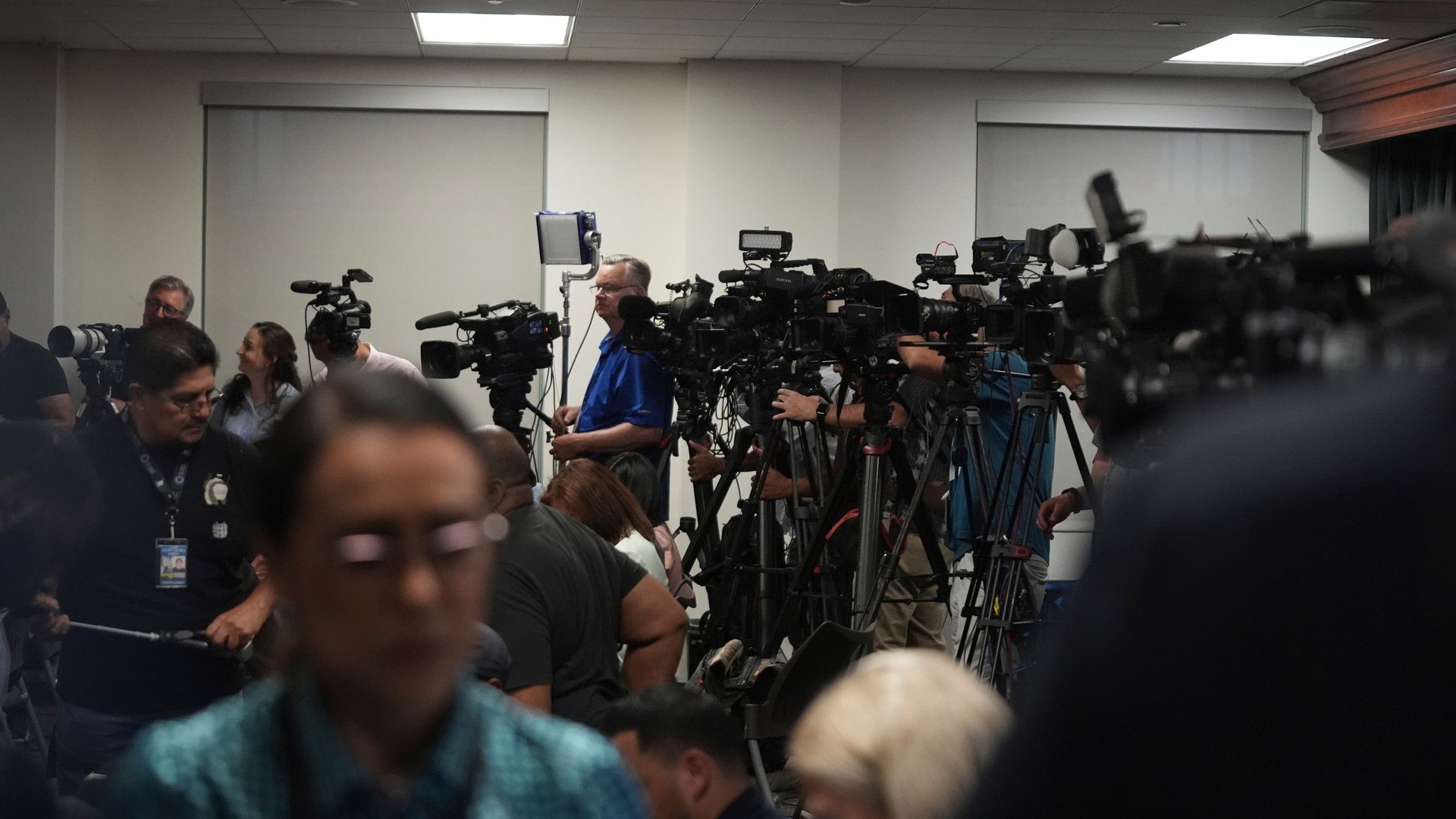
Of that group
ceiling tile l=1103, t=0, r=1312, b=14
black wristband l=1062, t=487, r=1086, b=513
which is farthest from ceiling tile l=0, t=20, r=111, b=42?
black wristband l=1062, t=487, r=1086, b=513

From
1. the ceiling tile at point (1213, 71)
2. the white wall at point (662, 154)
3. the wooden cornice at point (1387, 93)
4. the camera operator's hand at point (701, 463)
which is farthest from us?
the ceiling tile at point (1213, 71)

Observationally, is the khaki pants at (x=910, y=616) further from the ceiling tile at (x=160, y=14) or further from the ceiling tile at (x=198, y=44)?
the ceiling tile at (x=198, y=44)

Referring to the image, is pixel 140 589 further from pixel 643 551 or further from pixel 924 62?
pixel 924 62

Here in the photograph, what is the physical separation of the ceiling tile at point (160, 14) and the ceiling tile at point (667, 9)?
1579mm

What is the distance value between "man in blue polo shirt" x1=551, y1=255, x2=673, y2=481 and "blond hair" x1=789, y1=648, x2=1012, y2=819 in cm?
325

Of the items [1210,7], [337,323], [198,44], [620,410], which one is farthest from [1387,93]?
[198,44]

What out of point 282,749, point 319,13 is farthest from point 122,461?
point 319,13

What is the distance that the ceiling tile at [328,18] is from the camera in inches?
249

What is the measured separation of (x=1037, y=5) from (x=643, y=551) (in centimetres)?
373

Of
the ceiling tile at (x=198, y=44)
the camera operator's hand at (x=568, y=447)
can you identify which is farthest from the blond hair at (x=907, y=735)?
the ceiling tile at (x=198, y=44)

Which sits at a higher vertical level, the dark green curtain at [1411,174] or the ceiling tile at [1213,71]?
the ceiling tile at [1213,71]

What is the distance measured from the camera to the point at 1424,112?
6867mm

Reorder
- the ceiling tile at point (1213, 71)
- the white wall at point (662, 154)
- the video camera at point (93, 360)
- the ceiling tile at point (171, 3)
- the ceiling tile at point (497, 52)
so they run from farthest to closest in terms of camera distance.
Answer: the ceiling tile at point (1213, 71), the white wall at point (662, 154), the ceiling tile at point (497, 52), the ceiling tile at point (171, 3), the video camera at point (93, 360)

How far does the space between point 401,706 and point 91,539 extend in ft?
7.27
